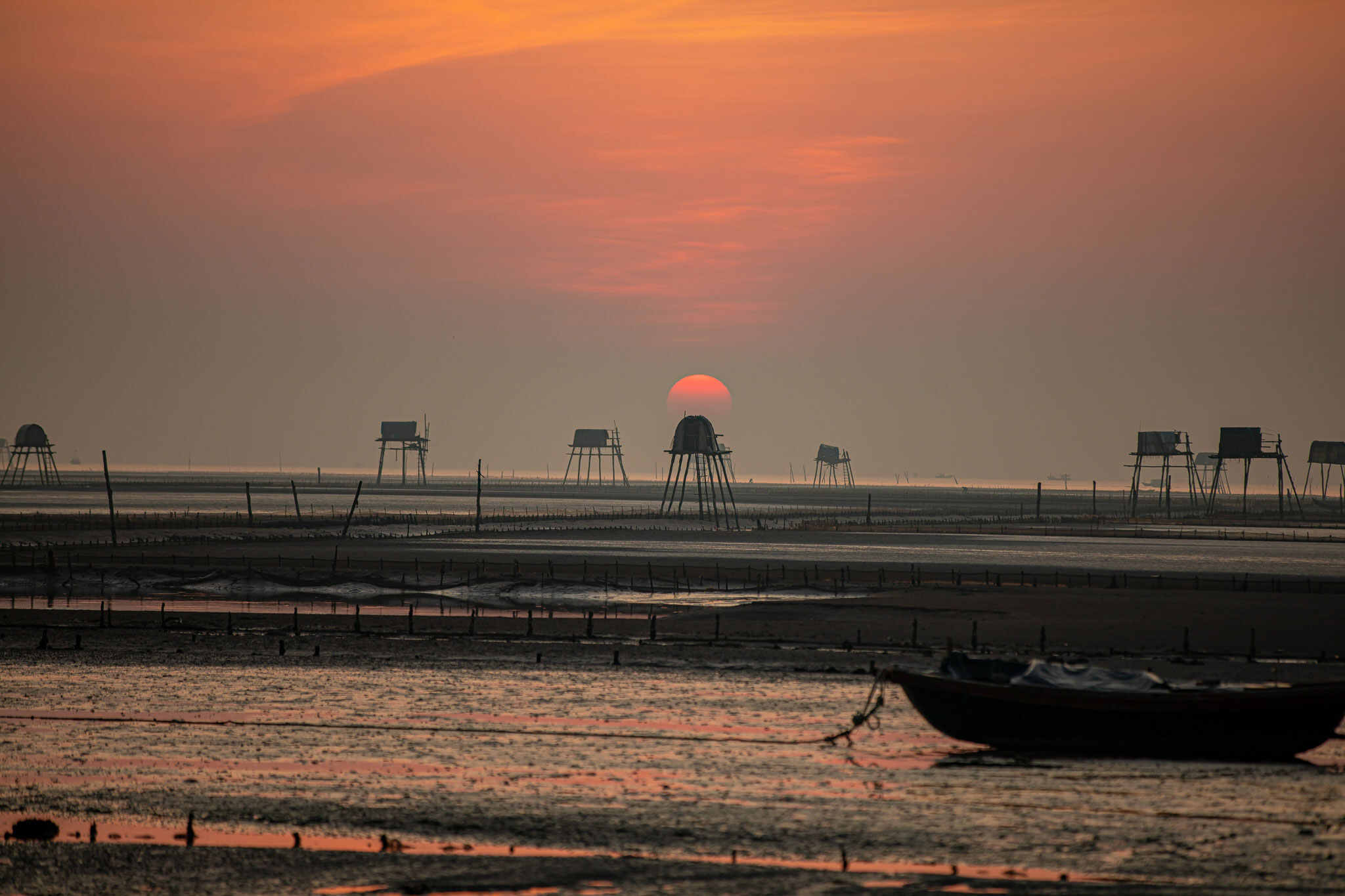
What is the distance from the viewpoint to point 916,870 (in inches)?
703

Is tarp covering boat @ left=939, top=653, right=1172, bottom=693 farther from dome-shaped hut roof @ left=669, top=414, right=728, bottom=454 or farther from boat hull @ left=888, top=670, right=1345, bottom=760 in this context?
dome-shaped hut roof @ left=669, top=414, right=728, bottom=454

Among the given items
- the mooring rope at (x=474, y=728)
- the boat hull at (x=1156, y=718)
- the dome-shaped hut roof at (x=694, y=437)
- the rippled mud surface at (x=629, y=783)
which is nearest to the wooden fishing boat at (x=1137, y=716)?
the boat hull at (x=1156, y=718)

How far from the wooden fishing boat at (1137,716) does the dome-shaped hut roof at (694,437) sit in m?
106

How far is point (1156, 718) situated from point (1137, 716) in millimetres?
342

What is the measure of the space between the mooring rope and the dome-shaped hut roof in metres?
104

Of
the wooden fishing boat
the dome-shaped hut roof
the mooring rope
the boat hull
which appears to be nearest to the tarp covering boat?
the wooden fishing boat

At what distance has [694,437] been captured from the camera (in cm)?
13400

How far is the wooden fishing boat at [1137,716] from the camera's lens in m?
24.4

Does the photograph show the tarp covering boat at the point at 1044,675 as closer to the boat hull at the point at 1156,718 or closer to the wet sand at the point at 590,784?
the boat hull at the point at 1156,718

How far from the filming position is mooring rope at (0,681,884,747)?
26266mm

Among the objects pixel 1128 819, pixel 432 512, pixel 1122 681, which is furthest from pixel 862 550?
pixel 432 512

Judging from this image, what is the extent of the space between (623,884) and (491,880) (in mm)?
1625

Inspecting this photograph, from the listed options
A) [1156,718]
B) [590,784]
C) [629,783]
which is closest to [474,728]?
[590,784]

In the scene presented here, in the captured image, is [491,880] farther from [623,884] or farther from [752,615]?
[752,615]
